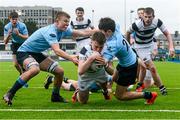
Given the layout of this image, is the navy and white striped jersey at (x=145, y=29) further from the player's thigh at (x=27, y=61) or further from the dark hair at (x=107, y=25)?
the dark hair at (x=107, y=25)

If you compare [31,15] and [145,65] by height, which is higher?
[145,65]

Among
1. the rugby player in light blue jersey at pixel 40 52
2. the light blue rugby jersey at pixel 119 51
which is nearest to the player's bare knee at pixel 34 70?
the rugby player in light blue jersey at pixel 40 52

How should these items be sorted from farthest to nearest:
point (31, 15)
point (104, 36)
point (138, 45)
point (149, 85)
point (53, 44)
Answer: point (31, 15) → point (149, 85) → point (138, 45) → point (53, 44) → point (104, 36)

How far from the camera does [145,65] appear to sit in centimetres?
1238

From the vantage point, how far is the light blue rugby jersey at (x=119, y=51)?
861cm

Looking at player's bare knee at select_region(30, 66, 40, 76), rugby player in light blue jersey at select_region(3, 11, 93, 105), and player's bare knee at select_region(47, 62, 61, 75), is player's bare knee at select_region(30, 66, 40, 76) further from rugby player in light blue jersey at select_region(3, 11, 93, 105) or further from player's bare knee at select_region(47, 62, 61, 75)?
player's bare knee at select_region(47, 62, 61, 75)

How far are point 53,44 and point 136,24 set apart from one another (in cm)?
310

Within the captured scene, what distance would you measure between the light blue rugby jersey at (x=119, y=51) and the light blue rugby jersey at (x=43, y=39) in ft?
3.82

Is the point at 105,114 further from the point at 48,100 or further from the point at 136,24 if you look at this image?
the point at 136,24

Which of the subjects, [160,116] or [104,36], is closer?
[160,116]

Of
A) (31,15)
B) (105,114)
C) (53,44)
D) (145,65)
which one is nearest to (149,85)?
(145,65)

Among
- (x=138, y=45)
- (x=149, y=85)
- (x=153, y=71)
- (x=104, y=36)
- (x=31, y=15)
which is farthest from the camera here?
(x=31, y=15)

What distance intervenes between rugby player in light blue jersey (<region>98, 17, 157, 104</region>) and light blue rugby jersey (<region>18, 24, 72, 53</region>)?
3.67ft

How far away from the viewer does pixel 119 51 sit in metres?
8.98
